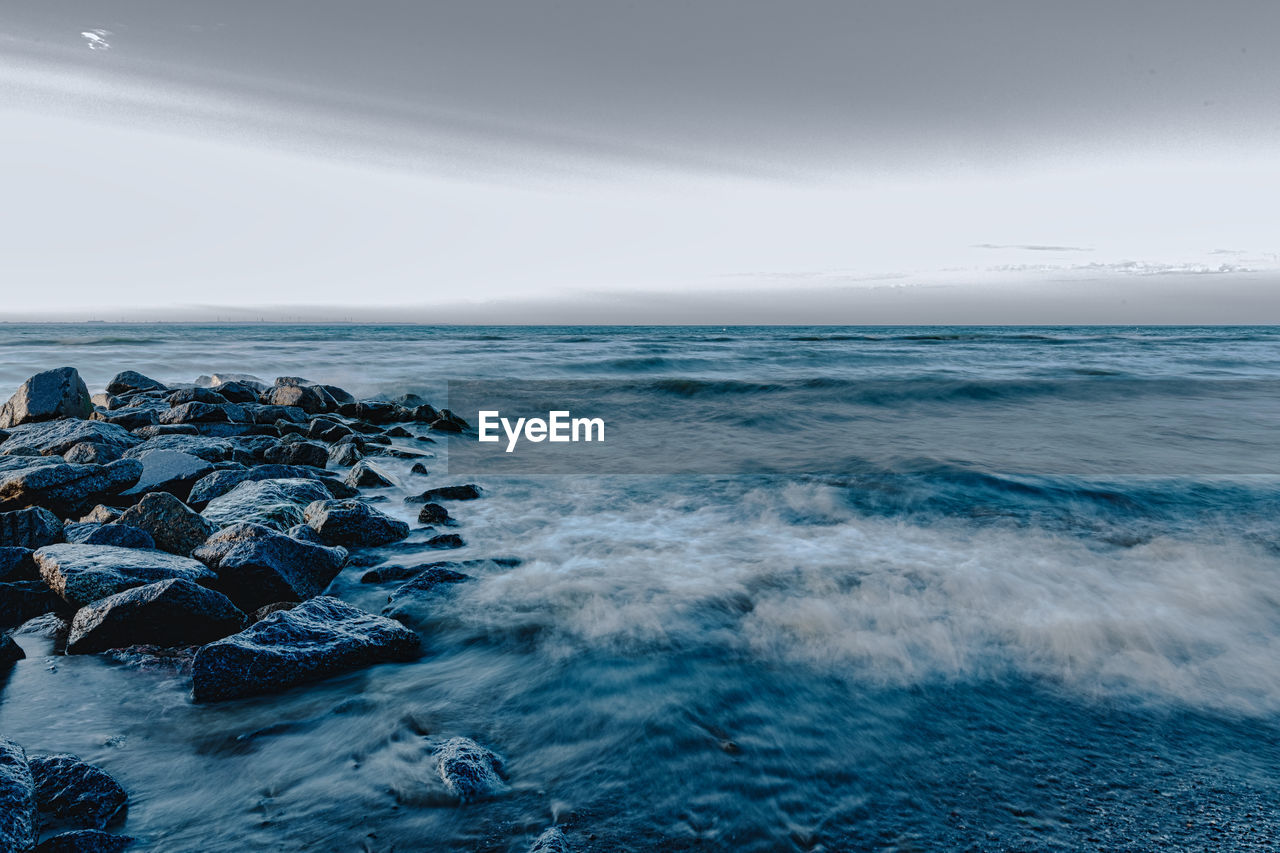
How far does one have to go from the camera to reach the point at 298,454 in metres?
6.85

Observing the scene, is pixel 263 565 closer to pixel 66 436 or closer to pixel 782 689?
pixel 782 689

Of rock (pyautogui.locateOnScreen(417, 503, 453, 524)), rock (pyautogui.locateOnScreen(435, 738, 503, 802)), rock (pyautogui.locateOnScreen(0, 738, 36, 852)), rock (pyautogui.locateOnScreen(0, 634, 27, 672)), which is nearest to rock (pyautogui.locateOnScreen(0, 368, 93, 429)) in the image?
rock (pyautogui.locateOnScreen(417, 503, 453, 524))

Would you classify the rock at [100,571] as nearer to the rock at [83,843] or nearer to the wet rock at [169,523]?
the wet rock at [169,523]

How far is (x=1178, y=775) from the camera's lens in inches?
97.7

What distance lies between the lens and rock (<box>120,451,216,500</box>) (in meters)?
5.47

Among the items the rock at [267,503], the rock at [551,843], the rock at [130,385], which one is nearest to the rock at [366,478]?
the rock at [267,503]

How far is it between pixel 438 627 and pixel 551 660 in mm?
728

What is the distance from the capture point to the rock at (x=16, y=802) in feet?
5.86

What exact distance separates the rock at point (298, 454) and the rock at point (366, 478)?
1.52ft

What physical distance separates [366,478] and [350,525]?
185 centimetres

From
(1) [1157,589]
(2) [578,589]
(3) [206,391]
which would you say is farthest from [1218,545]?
(3) [206,391]

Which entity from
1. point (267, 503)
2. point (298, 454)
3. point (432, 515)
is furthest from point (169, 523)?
point (298, 454)

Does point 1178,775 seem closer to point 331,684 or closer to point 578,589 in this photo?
point 578,589

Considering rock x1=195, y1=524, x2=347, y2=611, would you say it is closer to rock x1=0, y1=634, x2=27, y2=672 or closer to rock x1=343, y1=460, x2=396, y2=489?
rock x1=0, y1=634, x2=27, y2=672
